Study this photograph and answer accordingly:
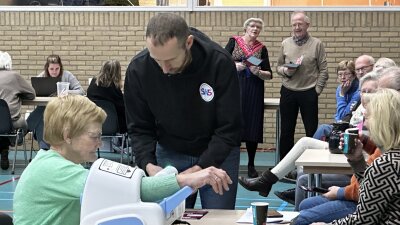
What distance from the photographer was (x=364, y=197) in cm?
360

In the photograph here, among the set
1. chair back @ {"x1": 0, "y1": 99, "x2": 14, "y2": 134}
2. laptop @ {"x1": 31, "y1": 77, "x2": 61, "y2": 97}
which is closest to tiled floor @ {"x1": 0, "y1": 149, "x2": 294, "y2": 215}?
chair back @ {"x1": 0, "y1": 99, "x2": 14, "y2": 134}

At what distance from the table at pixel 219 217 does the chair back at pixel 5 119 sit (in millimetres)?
7107

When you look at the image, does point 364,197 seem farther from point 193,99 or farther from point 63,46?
point 63,46

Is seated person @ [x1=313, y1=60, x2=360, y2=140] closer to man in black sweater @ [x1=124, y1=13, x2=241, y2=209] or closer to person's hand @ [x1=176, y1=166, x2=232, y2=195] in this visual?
man in black sweater @ [x1=124, y1=13, x2=241, y2=209]

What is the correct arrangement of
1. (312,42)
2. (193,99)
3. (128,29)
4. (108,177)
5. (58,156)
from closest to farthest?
(108,177) → (58,156) → (193,99) → (312,42) → (128,29)

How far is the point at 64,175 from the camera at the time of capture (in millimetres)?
3299

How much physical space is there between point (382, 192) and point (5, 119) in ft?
26.7

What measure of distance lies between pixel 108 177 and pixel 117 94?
27.7 feet

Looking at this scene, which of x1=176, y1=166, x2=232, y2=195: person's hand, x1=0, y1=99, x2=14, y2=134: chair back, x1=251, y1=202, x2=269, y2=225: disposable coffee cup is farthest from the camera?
x1=0, y1=99, x2=14, y2=134: chair back

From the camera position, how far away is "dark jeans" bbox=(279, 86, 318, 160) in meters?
10.8

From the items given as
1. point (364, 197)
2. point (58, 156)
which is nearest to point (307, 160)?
point (364, 197)

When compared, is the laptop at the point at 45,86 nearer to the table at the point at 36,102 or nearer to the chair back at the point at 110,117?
the table at the point at 36,102

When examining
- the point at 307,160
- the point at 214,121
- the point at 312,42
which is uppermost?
the point at 312,42

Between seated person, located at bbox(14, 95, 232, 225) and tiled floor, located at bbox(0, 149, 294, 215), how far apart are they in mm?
4728
